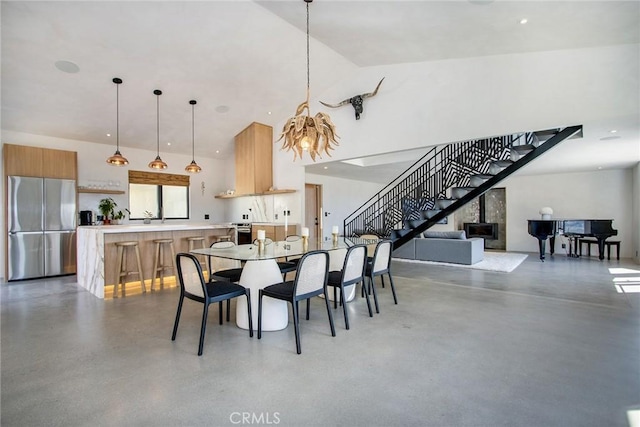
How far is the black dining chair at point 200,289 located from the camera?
270cm

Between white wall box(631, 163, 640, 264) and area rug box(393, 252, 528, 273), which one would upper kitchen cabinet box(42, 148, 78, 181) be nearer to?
area rug box(393, 252, 528, 273)

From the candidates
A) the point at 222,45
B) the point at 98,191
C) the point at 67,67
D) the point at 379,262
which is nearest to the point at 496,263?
the point at 379,262

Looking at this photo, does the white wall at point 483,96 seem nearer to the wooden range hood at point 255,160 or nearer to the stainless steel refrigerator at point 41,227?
the wooden range hood at point 255,160

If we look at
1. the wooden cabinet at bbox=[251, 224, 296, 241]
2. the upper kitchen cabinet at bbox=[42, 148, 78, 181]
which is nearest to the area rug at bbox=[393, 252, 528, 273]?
the wooden cabinet at bbox=[251, 224, 296, 241]

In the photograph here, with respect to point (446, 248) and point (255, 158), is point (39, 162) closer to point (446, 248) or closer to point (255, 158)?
point (255, 158)

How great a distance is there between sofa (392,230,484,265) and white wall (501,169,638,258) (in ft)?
10.4

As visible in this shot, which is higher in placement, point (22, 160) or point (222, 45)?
point (222, 45)

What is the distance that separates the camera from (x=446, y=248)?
7238mm

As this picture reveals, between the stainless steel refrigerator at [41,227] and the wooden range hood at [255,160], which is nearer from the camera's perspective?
the stainless steel refrigerator at [41,227]

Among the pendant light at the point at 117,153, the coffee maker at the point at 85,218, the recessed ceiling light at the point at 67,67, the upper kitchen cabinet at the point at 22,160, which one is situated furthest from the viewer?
the coffee maker at the point at 85,218

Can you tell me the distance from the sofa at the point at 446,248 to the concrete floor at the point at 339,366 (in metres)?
2.81

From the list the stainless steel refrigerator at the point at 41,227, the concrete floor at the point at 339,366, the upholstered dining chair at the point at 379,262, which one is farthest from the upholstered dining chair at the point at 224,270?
the stainless steel refrigerator at the point at 41,227
